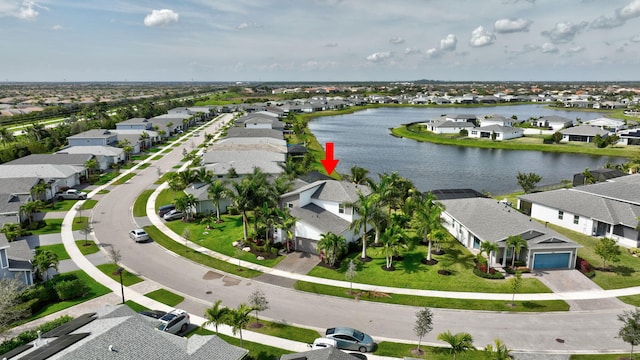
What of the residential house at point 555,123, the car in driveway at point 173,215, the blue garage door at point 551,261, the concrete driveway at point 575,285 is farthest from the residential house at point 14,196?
the residential house at point 555,123

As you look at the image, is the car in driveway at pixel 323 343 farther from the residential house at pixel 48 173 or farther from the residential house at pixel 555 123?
the residential house at pixel 555 123

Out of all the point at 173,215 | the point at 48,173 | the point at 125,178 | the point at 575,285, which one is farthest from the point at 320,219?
the point at 48,173

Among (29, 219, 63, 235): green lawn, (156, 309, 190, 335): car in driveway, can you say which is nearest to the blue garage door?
(156, 309, 190, 335): car in driveway

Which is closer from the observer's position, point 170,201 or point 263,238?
point 263,238

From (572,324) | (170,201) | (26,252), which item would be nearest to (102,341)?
(26,252)

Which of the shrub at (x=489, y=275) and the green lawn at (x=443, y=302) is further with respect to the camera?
the shrub at (x=489, y=275)

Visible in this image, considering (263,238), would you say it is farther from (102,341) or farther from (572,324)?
(572,324)
